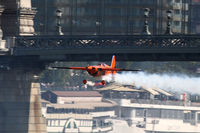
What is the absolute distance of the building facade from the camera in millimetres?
180125

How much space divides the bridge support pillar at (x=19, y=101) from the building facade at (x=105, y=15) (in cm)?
2629

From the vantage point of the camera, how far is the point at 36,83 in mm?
151875

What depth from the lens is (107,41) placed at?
141250 millimetres

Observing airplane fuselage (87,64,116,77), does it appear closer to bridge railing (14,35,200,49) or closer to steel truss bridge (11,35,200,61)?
steel truss bridge (11,35,200,61)

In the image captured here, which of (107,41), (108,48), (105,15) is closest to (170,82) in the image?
(108,48)

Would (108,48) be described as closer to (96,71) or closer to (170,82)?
(170,82)

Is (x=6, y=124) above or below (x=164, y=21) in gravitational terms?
below

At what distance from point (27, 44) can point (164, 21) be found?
51.4 meters

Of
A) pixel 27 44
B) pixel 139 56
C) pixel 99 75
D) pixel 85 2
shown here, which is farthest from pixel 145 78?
pixel 85 2

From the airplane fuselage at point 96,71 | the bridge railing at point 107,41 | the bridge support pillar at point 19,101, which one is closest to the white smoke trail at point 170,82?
the bridge railing at point 107,41

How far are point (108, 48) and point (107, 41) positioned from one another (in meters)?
3.15

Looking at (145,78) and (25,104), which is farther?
(25,104)

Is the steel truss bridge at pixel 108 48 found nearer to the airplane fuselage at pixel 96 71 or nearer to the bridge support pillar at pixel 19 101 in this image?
the bridge support pillar at pixel 19 101

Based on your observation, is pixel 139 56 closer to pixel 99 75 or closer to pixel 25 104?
pixel 25 104
